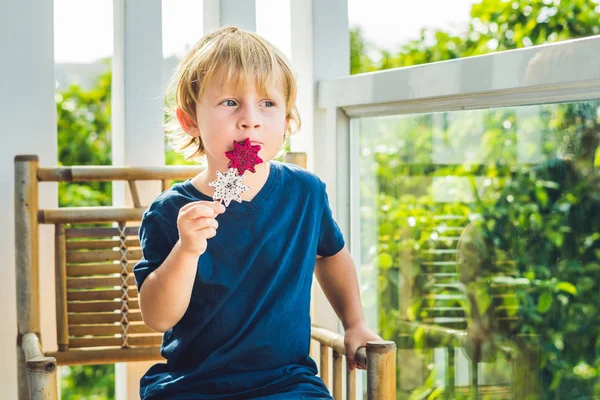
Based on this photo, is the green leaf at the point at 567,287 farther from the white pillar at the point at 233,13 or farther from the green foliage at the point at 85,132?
the green foliage at the point at 85,132

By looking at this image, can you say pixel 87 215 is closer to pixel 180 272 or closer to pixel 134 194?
pixel 134 194

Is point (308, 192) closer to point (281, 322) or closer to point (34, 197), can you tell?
point (281, 322)

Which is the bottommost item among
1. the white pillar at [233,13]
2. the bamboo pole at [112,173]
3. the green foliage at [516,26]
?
the bamboo pole at [112,173]

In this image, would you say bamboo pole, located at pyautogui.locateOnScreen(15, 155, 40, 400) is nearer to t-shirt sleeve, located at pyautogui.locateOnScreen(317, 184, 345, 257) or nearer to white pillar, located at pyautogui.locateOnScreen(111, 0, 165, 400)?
white pillar, located at pyautogui.locateOnScreen(111, 0, 165, 400)

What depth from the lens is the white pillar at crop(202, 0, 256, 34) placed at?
5.54 ft

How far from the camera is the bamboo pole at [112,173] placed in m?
1.49

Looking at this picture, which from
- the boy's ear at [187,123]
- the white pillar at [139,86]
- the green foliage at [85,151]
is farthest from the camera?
the green foliage at [85,151]

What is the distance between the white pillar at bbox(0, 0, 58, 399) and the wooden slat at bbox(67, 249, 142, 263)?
0.12 m

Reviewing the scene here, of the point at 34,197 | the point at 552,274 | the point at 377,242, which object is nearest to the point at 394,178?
the point at 377,242

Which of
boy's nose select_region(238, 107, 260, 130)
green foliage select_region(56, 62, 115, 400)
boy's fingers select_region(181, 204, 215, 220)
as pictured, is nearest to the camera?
boy's fingers select_region(181, 204, 215, 220)

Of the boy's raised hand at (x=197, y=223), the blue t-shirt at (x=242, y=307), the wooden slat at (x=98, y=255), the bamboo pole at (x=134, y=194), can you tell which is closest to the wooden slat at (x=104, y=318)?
the wooden slat at (x=98, y=255)

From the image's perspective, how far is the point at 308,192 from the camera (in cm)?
129

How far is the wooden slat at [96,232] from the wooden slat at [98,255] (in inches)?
1.2

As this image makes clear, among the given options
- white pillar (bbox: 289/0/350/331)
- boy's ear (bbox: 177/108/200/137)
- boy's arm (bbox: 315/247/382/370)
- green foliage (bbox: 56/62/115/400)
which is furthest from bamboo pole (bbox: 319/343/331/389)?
green foliage (bbox: 56/62/115/400)
